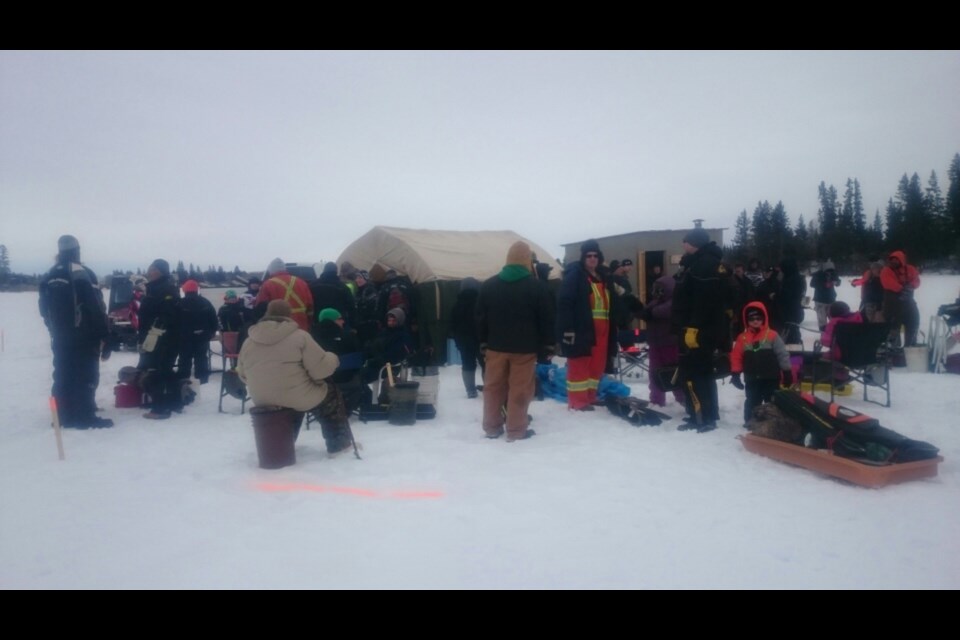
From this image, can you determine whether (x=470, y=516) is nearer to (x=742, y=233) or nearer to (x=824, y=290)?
(x=824, y=290)

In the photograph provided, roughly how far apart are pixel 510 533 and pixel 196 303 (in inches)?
248

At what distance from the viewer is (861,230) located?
136 feet

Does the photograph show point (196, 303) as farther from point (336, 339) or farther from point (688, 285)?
point (688, 285)

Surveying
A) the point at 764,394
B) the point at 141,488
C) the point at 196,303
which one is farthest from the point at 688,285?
the point at 196,303

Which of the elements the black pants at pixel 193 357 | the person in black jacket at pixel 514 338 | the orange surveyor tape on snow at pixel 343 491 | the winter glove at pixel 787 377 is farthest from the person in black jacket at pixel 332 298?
the winter glove at pixel 787 377

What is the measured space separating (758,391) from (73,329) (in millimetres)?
7064

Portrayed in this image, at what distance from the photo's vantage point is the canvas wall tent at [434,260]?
37.9 feet

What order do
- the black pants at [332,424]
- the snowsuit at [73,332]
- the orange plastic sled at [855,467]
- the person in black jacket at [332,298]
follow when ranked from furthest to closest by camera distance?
the person in black jacket at [332,298] < the snowsuit at [73,332] < the black pants at [332,424] < the orange plastic sled at [855,467]

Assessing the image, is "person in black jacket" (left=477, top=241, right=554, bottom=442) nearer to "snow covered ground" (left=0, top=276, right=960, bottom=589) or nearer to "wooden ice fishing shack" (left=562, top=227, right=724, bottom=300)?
"snow covered ground" (left=0, top=276, right=960, bottom=589)

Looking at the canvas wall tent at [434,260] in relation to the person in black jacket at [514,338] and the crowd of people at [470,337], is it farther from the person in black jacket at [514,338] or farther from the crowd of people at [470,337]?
the person in black jacket at [514,338]

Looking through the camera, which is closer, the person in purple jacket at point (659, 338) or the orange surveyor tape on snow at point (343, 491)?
the orange surveyor tape on snow at point (343, 491)

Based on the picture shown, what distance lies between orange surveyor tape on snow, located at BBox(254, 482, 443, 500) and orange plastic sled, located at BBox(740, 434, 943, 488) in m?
2.69

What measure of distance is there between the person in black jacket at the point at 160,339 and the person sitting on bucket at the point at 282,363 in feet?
8.88

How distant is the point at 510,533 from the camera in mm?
3631
